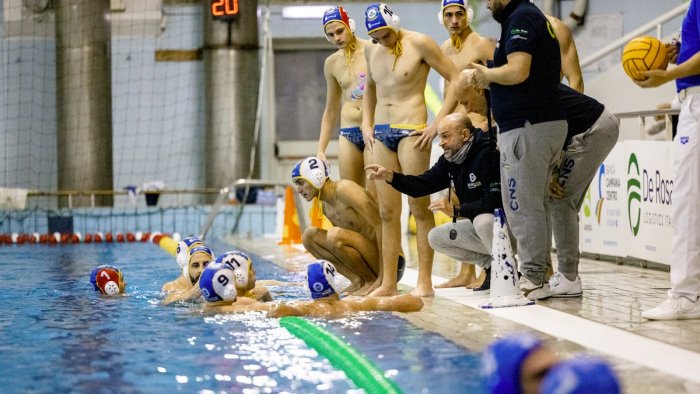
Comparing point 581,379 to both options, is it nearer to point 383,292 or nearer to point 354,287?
point 383,292

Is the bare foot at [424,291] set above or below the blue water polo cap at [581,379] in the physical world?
below

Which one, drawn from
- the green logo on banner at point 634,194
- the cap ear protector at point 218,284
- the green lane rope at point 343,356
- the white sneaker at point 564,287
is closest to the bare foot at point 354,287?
the cap ear protector at point 218,284

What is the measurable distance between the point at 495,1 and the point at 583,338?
Result: 6.46ft

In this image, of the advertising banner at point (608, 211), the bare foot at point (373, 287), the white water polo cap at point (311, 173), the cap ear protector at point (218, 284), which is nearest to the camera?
the cap ear protector at point (218, 284)

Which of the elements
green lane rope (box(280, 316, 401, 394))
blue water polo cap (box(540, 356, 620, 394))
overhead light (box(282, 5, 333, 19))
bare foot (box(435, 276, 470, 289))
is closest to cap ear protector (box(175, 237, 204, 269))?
bare foot (box(435, 276, 470, 289))

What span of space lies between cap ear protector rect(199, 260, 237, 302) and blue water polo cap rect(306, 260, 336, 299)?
50 centimetres

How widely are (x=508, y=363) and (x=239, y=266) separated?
151 inches

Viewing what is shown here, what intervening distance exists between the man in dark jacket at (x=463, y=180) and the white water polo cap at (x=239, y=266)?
3.06 ft

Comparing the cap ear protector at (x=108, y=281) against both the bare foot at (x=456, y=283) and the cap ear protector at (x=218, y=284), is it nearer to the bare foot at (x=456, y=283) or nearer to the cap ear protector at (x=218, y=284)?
the cap ear protector at (x=218, y=284)

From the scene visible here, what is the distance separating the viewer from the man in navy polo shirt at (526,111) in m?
5.12

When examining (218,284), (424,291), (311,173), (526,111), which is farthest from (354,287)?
(526,111)

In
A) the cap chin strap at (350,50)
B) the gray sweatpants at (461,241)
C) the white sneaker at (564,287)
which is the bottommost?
the white sneaker at (564,287)

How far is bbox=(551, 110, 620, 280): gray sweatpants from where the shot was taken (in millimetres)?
5566

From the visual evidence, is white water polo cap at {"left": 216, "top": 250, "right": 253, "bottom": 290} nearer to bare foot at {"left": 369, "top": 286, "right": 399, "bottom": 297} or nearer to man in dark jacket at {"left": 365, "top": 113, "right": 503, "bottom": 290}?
bare foot at {"left": 369, "top": 286, "right": 399, "bottom": 297}
